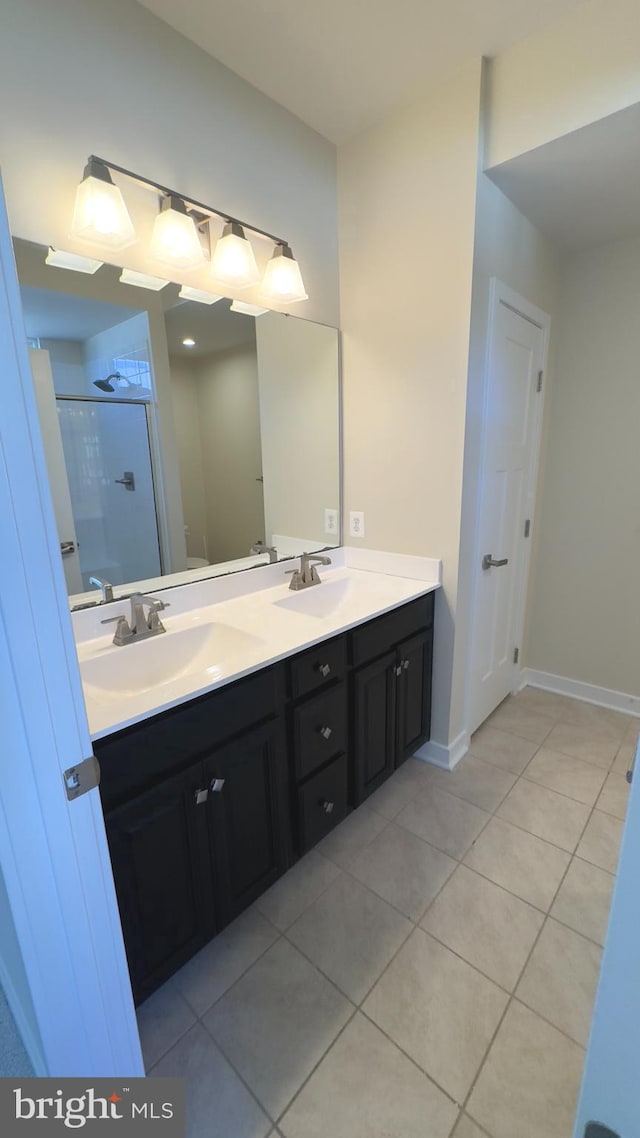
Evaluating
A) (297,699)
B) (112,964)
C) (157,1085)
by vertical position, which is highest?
(297,699)

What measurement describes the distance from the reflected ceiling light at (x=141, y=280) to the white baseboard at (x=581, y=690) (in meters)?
2.66

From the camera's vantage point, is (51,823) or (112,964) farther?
(112,964)

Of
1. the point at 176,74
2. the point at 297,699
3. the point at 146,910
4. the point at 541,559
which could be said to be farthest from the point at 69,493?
the point at 541,559

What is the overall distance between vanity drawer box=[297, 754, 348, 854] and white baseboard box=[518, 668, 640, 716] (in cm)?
161

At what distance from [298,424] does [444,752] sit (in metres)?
1.60

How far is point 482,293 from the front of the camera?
1.74 meters

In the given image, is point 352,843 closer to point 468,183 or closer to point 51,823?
point 51,823

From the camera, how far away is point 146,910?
1075 mm

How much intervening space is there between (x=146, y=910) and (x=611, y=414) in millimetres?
2754

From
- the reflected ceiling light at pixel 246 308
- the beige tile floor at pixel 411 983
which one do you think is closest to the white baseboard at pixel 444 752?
the beige tile floor at pixel 411 983

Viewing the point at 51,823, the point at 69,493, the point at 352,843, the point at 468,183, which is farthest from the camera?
the point at 352,843

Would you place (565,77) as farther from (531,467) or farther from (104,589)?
(104,589)

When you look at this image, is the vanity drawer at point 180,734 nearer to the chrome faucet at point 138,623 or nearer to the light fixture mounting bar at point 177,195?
the chrome faucet at point 138,623

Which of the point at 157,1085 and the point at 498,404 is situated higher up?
the point at 498,404
